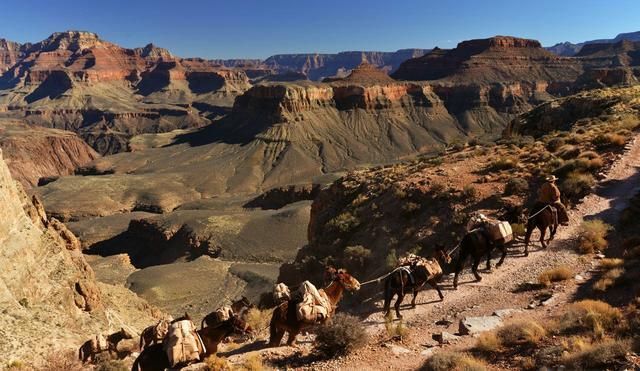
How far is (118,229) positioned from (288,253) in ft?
112

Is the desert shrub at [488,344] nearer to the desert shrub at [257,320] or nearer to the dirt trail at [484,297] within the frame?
the dirt trail at [484,297]

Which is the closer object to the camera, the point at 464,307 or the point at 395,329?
the point at 395,329

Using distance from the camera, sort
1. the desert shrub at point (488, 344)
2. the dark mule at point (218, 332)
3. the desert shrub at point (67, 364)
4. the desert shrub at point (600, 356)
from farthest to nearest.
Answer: the desert shrub at point (67, 364) → the dark mule at point (218, 332) → the desert shrub at point (488, 344) → the desert shrub at point (600, 356)

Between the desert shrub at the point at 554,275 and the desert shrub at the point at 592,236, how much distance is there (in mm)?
2108

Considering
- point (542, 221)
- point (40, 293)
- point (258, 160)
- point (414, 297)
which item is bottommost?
point (40, 293)

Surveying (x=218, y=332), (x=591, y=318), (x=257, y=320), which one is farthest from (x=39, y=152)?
(x=591, y=318)

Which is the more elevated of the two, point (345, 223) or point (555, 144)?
point (555, 144)

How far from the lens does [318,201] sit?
31.8 m

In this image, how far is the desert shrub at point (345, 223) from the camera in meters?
23.6

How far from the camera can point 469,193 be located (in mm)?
21000

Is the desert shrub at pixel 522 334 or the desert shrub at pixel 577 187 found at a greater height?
the desert shrub at pixel 577 187

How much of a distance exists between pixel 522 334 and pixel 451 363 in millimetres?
2003

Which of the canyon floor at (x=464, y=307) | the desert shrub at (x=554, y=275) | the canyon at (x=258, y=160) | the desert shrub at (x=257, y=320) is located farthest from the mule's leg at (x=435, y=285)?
→ the canyon at (x=258, y=160)

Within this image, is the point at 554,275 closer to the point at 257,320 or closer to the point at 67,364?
the point at 257,320
